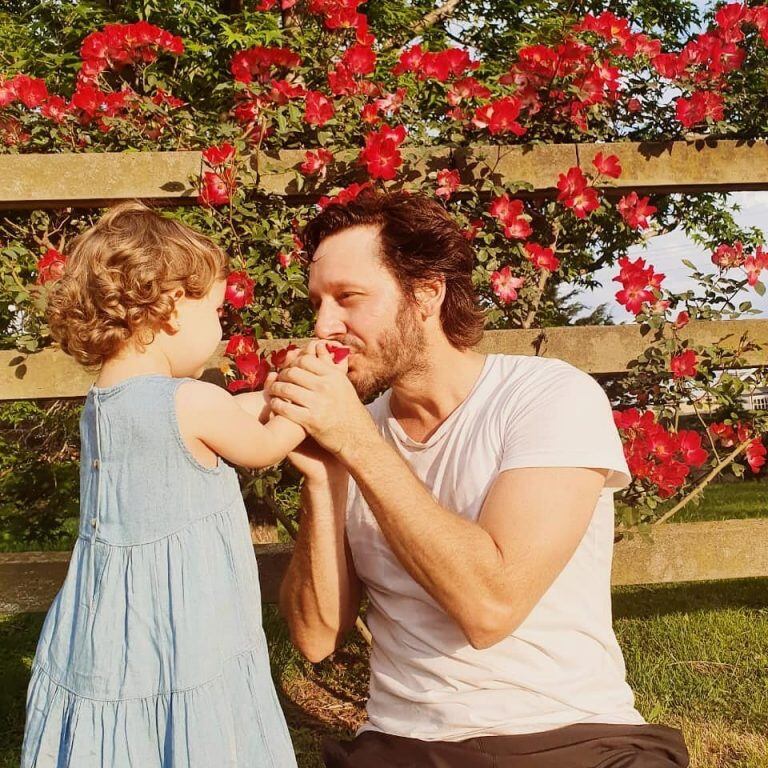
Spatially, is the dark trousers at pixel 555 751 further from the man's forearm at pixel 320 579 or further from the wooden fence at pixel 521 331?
the wooden fence at pixel 521 331

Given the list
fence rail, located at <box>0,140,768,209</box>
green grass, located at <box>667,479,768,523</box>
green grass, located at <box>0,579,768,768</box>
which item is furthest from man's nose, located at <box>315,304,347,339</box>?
green grass, located at <box>667,479,768,523</box>

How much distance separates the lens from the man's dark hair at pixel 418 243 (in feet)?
7.55

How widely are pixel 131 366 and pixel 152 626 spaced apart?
1.76 feet

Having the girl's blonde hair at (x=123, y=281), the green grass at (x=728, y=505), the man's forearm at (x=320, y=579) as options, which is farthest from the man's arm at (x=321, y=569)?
the green grass at (x=728, y=505)

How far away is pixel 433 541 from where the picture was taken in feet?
5.60

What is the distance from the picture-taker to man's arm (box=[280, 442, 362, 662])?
2.03 meters

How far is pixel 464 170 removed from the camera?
3.02 m

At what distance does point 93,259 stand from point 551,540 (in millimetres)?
1121

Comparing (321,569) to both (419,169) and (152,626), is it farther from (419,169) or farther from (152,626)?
(419,169)

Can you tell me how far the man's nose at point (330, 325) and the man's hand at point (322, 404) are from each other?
35 centimetres

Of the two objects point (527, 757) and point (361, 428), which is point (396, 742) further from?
point (361, 428)

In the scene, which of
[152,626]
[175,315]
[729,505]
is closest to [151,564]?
[152,626]

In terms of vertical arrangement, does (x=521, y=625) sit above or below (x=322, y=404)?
below

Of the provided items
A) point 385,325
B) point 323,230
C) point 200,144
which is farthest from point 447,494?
point 200,144
